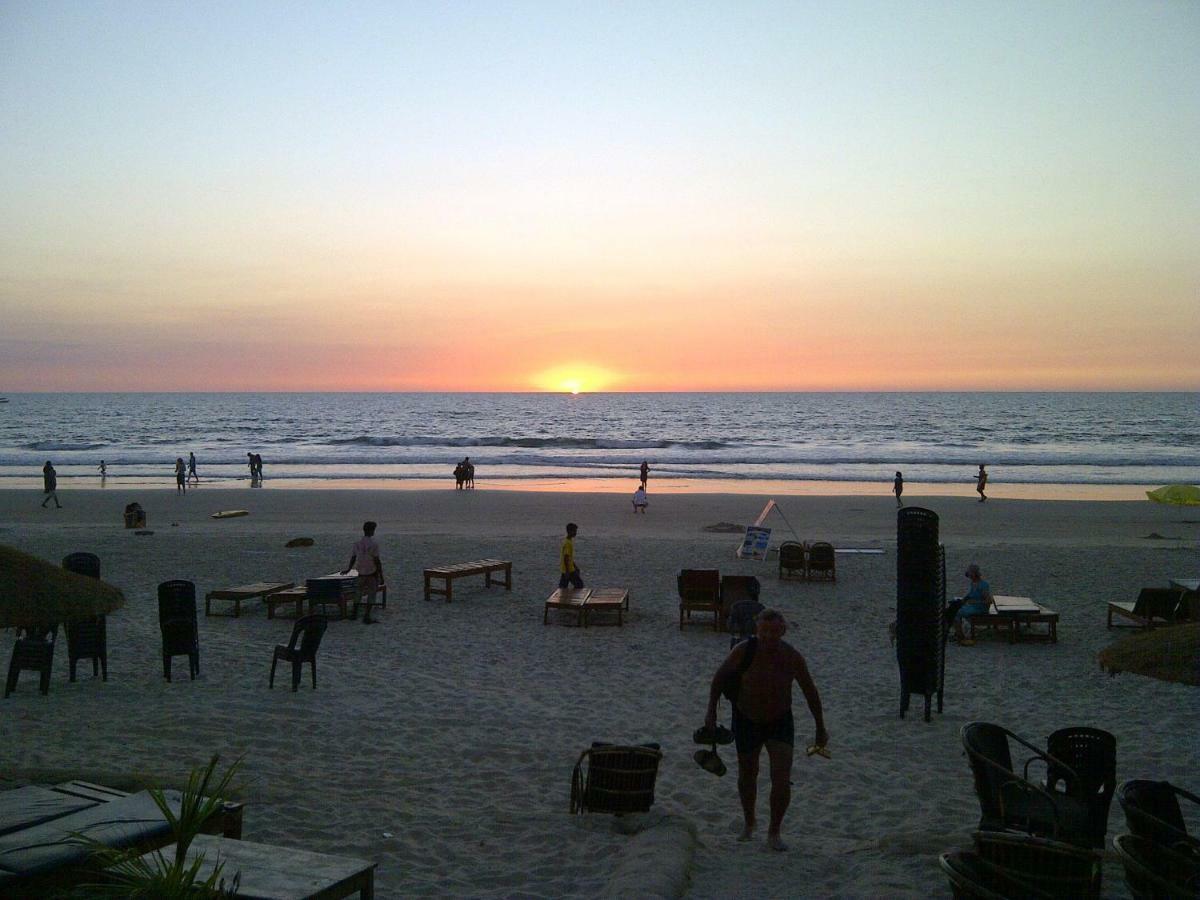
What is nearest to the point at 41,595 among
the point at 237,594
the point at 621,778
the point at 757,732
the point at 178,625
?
the point at 621,778

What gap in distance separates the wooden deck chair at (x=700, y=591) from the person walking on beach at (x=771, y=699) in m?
6.90

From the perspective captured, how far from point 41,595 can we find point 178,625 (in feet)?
17.8

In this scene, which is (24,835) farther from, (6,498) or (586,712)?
(6,498)

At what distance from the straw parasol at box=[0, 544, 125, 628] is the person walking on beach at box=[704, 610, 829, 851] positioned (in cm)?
357

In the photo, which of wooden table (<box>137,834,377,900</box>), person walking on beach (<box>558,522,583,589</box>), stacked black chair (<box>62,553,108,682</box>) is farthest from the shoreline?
wooden table (<box>137,834,377,900</box>)

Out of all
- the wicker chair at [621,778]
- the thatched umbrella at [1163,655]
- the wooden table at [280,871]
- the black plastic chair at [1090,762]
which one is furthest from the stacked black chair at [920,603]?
the wooden table at [280,871]

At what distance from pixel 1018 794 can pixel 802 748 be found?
2721mm

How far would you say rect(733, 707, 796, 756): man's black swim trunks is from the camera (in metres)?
5.66

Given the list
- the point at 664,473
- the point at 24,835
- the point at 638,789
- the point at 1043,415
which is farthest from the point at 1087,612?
the point at 1043,415

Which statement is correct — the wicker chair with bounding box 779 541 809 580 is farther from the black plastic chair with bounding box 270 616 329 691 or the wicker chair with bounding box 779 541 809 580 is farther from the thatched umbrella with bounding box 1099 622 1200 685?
the thatched umbrella with bounding box 1099 622 1200 685

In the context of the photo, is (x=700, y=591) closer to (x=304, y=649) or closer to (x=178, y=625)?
(x=304, y=649)

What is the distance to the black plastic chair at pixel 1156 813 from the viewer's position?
4.09 meters

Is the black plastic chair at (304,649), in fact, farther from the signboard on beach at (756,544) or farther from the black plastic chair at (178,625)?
the signboard on beach at (756,544)

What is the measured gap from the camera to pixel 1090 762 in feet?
18.5
